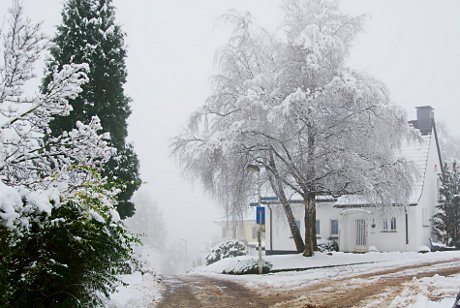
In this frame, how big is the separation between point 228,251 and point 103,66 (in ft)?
56.1

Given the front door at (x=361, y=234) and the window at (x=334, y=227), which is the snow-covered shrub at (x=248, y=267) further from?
the window at (x=334, y=227)

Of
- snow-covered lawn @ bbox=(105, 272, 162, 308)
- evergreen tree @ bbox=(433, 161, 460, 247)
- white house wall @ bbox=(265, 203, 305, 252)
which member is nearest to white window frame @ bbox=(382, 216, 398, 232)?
evergreen tree @ bbox=(433, 161, 460, 247)

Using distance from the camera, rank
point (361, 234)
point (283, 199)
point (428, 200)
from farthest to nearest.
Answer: point (428, 200), point (361, 234), point (283, 199)

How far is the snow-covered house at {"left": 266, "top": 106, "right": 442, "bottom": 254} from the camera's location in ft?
103

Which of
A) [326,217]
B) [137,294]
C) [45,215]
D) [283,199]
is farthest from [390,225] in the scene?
[45,215]

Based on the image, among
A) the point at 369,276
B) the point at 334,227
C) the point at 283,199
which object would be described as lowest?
the point at 369,276

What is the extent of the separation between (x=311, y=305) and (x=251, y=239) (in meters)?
41.2

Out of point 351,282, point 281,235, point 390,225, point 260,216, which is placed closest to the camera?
point 351,282

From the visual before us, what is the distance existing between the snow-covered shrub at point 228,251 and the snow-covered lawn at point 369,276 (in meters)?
7.04

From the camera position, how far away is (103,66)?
2033 centimetres

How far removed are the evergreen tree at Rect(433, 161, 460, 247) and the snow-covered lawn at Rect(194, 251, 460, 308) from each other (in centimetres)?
789

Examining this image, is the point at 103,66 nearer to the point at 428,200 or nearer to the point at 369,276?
the point at 369,276

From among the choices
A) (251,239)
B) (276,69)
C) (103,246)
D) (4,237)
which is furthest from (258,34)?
(251,239)

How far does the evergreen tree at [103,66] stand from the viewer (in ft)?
65.4
